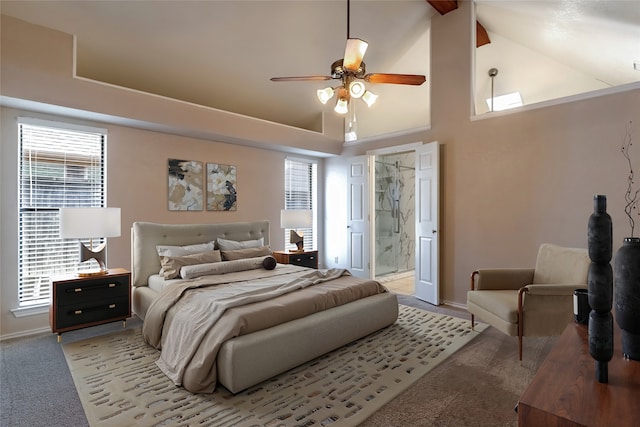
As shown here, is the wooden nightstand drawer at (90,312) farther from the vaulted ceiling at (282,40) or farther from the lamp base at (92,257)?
the vaulted ceiling at (282,40)

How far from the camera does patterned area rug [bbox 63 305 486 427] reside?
2043 mm

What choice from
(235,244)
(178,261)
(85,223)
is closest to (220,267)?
(178,261)

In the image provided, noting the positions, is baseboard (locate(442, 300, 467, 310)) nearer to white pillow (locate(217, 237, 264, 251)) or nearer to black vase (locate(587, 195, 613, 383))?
white pillow (locate(217, 237, 264, 251))

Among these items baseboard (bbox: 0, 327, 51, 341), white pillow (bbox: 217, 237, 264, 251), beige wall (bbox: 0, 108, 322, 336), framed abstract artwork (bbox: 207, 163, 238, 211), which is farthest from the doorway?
baseboard (bbox: 0, 327, 51, 341)

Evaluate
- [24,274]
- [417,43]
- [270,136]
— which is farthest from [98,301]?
[417,43]

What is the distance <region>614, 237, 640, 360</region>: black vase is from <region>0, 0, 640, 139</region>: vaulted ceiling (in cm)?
287

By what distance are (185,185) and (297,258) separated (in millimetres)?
1926

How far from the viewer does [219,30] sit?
3961mm

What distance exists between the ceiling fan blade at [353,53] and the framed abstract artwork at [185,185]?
278 cm

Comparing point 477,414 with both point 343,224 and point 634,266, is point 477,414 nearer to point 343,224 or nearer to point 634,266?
point 634,266

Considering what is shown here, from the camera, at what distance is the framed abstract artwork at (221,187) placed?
4.86 metres

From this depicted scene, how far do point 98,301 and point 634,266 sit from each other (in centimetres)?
410

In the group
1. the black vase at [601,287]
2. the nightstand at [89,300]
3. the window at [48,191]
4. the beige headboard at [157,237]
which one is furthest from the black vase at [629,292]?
the window at [48,191]

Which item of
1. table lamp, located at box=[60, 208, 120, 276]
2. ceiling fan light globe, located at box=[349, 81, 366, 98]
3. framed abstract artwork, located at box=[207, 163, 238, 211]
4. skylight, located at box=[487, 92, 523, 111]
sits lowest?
table lamp, located at box=[60, 208, 120, 276]
